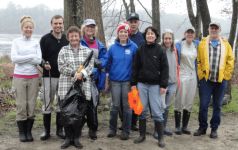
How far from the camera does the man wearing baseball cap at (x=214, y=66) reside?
21.1 feet

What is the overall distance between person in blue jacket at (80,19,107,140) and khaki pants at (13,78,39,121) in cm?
99

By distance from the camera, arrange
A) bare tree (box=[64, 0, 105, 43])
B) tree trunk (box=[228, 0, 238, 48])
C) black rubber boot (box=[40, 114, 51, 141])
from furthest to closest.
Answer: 1. tree trunk (box=[228, 0, 238, 48])
2. bare tree (box=[64, 0, 105, 43])
3. black rubber boot (box=[40, 114, 51, 141])

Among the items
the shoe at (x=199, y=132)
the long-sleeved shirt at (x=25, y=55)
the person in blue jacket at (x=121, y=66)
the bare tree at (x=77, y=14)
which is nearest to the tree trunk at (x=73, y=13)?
the bare tree at (x=77, y=14)

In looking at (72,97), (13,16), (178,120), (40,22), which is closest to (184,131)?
(178,120)

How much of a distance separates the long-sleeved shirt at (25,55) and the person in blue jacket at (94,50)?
81 cm

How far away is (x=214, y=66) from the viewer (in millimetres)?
6434

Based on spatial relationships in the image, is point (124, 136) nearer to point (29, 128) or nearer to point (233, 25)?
point (29, 128)

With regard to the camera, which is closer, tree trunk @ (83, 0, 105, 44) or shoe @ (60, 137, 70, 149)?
shoe @ (60, 137, 70, 149)

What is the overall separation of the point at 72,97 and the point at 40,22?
74590 mm

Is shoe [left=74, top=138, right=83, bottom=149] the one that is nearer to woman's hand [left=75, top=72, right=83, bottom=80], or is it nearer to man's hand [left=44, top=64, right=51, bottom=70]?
woman's hand [left=75, top=72, right=83, bottom=80]

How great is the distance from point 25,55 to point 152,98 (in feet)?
7.25

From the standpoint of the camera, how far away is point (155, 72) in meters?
5.94

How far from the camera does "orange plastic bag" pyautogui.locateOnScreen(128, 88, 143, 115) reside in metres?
5.98

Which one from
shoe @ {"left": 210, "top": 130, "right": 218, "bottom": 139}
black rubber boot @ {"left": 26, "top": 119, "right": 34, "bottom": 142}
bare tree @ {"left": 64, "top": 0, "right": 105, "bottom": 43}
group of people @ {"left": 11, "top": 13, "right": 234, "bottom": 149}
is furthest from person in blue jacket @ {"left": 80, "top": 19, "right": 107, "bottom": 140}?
bare tree @ {"left": 64, "top": 0, "right": 105, "bottom": 43}
